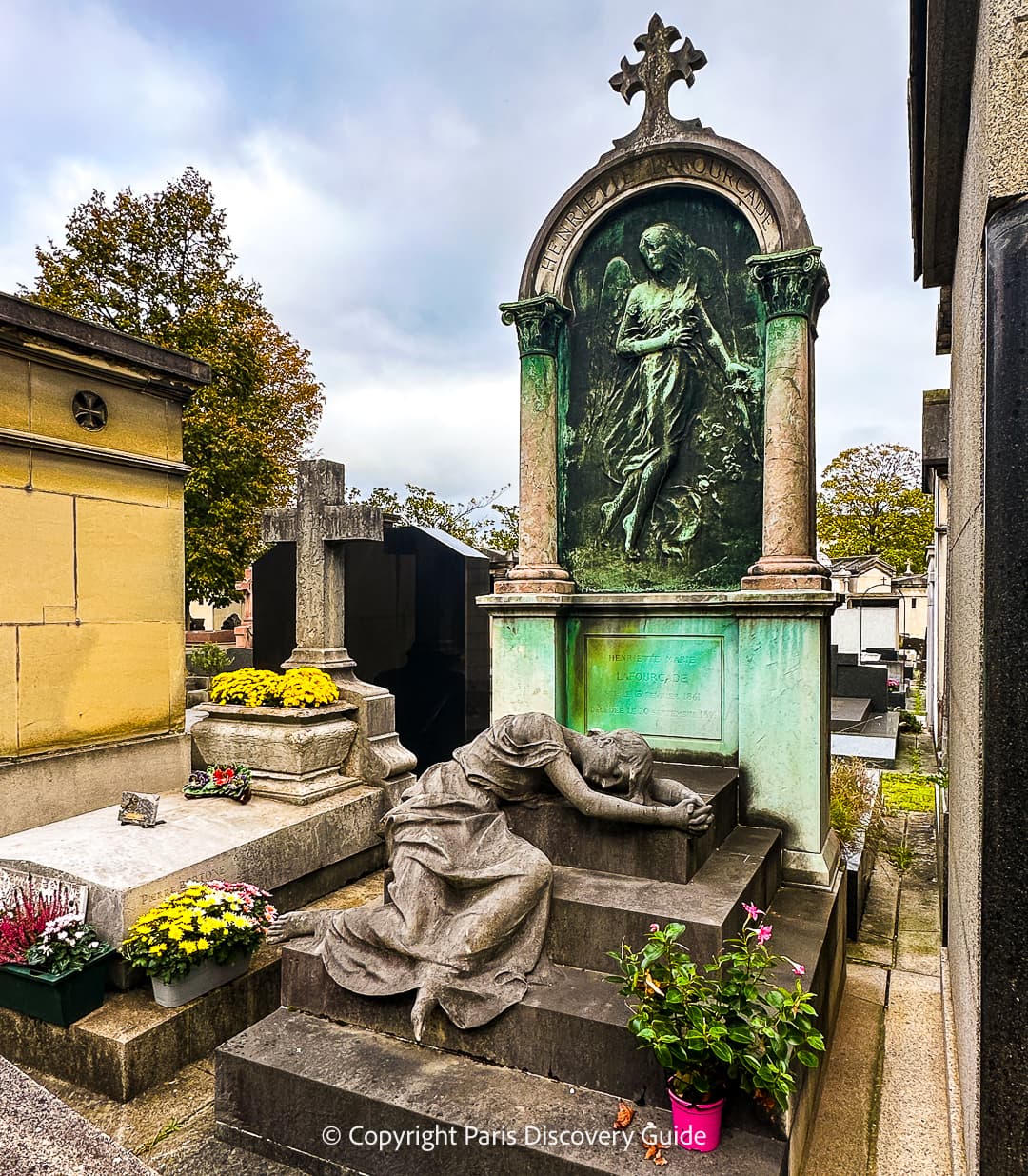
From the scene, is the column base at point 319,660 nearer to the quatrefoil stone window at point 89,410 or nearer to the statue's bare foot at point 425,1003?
the quatrefoil stone window at point 89,410

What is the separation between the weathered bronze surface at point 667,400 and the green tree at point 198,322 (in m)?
11.2

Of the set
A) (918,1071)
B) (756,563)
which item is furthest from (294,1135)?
(756,563)

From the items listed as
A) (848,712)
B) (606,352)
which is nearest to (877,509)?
(848,712)

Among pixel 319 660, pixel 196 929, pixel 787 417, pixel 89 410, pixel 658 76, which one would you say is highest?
pixel 658 76

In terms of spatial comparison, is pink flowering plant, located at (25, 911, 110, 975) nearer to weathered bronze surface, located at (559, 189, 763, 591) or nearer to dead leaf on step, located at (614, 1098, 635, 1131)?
dead leaf on step, located at (614, 1098, 635, 1131)

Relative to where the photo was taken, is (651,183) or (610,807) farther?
(651,183)

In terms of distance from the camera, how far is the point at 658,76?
4.93m

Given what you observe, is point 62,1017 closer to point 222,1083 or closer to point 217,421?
point 222,1083

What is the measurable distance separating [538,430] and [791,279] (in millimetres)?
1887

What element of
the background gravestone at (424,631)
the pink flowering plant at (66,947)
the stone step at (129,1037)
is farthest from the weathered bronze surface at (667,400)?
the pink flowering plant at (66,947)

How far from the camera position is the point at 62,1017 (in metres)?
3.41

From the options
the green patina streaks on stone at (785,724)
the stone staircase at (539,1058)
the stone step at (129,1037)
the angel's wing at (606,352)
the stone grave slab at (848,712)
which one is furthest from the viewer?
the stone grave slab at (848,712)

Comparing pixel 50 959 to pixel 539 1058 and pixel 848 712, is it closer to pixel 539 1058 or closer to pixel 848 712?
pixel 539 1058

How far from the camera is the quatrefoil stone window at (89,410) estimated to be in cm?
584
